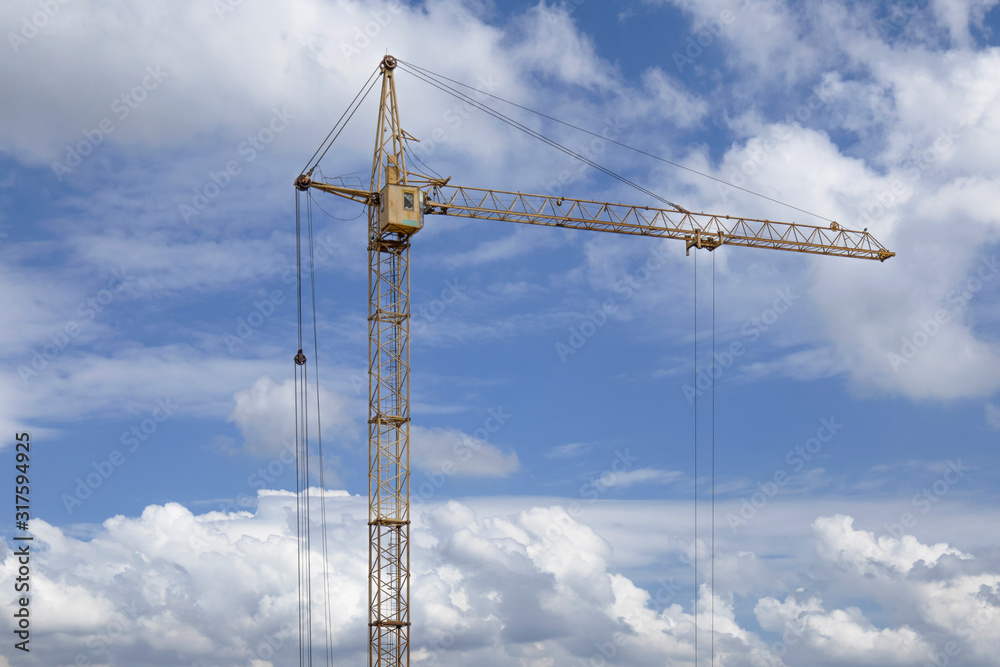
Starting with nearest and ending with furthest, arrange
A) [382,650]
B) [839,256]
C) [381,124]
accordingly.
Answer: [382,650] → [381,124] → [839,256]

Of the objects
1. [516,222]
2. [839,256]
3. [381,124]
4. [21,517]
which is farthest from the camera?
[839,256]

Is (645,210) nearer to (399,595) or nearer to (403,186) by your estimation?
(403,186)

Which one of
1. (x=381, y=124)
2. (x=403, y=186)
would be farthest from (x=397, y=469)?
(x=381, y=124)

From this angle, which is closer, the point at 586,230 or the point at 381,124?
the point at 381,124

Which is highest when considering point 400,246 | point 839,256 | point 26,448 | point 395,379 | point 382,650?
point 839,256

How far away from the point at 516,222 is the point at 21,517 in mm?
46226

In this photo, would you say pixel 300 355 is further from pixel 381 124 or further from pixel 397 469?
pixel 381 124

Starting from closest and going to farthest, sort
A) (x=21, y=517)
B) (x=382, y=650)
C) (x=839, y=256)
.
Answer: (x=21, y=517)
(x=382, y=650)
(x=839, y=256)

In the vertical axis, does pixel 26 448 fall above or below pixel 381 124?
below

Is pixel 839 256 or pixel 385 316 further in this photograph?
pixel 839 256

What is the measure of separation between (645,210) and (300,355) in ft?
109

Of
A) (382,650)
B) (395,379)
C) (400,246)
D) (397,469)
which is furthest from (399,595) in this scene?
(400,246)

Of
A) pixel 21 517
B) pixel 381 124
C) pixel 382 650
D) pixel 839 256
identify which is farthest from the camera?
pixel 839 256

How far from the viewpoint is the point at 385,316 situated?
258 feet
